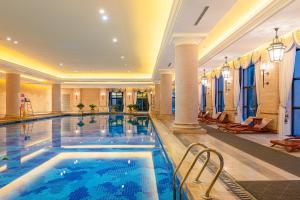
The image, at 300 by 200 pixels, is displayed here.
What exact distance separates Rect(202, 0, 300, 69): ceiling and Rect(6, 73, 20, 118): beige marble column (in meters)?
13.7

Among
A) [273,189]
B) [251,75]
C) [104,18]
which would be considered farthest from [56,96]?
[273,189]

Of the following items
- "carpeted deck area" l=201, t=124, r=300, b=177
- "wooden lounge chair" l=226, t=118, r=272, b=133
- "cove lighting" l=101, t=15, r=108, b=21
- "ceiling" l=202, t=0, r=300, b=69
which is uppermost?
"cove lighting" l=101, t=15, r=108, b=21

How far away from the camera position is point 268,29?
22.8 feet

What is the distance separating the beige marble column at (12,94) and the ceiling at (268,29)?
1365 centimetres

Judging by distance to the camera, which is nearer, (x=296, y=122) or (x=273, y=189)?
(x=273, y=189)

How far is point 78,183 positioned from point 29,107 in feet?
75.6

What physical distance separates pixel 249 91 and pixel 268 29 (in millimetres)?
5283

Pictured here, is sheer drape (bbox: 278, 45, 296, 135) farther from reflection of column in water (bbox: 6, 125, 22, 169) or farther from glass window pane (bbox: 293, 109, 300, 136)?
reflection of column in water (bbox: 6, 125, 22, 169)

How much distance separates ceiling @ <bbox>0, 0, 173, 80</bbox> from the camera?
695 centimetres

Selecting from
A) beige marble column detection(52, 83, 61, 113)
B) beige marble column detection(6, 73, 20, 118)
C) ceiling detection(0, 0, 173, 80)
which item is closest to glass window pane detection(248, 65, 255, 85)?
ceiling detection(0, 0, 173, 80)

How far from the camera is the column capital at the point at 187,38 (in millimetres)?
8094

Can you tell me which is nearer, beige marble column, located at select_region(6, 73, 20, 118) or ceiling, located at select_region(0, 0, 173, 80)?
ceiling, located at select_region(0, 0, 173, 80)

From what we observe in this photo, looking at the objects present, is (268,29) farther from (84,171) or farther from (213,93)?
(213,93)

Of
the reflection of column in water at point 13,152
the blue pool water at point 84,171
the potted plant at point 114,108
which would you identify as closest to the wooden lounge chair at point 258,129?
the blue pool water at point 84,171
